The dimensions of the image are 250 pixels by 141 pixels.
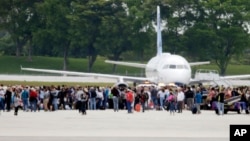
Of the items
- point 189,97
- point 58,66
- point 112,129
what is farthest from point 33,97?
point 58,66

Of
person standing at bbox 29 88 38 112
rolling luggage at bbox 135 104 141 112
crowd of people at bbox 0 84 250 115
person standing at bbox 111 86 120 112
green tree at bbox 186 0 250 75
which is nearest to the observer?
crowd of people at bbox 0 84 250 115

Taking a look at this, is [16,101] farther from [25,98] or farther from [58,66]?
[58,66]

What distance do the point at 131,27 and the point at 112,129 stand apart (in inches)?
3248

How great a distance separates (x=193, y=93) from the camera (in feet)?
158

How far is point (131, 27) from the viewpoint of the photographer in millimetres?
113938

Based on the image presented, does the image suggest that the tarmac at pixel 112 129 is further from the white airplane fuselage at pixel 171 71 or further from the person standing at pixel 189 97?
the white airplane fuselage at pixel 171 71

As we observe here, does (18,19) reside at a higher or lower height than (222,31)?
higher

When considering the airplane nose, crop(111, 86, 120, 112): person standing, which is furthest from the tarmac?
the airplane nose

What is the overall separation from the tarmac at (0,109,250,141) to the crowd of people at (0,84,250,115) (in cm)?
606

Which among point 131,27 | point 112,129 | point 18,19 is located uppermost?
point 18,19

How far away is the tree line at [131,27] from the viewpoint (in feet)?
366

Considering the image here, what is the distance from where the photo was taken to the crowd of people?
1817 inches

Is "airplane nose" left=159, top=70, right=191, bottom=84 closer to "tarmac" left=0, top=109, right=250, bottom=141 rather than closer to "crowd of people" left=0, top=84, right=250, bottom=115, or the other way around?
"crowd of people" left=0, top=84, right=250, bottom=115

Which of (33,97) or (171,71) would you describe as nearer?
(33,97)
